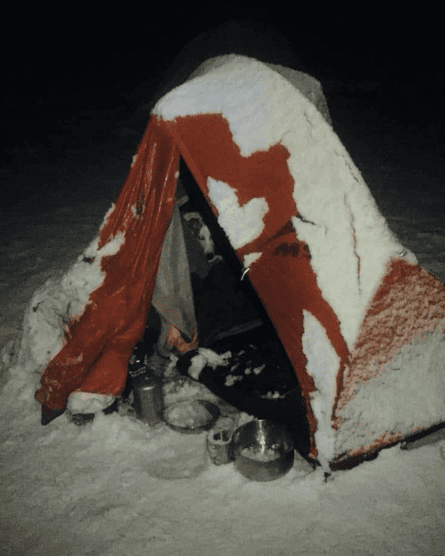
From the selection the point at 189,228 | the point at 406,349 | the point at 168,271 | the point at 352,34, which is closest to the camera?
the point at 406,349

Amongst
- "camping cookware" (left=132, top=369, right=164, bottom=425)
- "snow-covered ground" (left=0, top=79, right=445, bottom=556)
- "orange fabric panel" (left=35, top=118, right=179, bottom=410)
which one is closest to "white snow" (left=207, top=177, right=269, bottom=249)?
"orange fabric panel" (left=35, top=118, right=179, bottom=410)

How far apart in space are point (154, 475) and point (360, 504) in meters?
0.98

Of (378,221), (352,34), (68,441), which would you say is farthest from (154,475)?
(352,34)

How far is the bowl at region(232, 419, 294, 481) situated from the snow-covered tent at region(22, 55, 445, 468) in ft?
0.51

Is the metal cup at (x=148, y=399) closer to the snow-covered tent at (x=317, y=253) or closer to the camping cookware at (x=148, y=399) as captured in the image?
the camping cookware at (x=148, y=399)

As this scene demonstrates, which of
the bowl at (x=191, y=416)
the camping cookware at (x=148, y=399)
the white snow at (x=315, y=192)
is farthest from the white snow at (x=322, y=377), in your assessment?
the camping cookware at (x=148, y=399)

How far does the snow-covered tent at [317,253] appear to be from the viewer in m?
→ 2.20

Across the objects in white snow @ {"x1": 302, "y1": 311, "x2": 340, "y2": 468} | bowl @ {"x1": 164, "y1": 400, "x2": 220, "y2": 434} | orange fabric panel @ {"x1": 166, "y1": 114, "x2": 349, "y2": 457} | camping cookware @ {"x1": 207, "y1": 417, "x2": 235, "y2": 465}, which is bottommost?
bowl @ {"x1": 164, "y1": 400, "x2": 220, "y2": 434}

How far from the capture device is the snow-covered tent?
2.20 meters

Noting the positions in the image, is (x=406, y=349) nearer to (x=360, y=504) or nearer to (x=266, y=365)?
(x=360, y=504)

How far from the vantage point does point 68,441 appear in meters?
2.70

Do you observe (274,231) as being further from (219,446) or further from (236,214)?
(219,446)

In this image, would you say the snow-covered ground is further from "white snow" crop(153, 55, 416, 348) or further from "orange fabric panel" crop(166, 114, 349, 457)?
"white snow" crop(153, 55, 416, 348)

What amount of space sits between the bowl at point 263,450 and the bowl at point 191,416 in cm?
22
